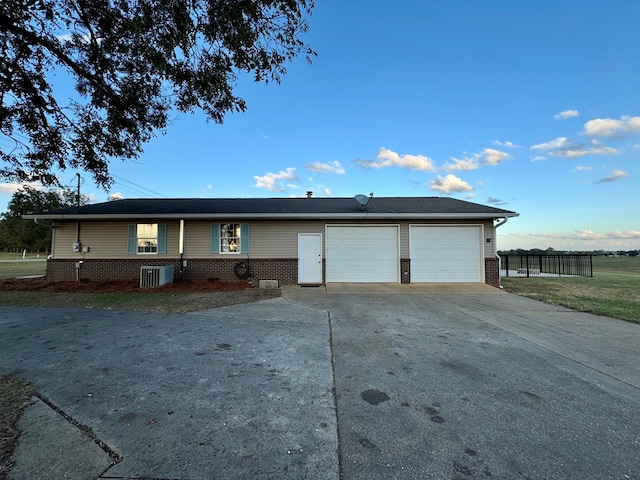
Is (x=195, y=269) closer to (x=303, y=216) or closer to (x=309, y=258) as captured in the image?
(x=309, y=258)

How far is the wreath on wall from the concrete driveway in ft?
19.3

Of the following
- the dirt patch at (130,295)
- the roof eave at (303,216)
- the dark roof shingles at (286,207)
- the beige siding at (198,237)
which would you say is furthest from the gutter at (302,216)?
the dirt patch at (130,295)

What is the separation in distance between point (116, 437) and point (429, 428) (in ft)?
8.08

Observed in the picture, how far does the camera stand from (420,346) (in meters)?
4.66

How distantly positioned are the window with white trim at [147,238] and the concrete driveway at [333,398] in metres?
6.58

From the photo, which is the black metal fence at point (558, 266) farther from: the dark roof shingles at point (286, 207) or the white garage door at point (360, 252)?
the white garage door at point (360, 252)

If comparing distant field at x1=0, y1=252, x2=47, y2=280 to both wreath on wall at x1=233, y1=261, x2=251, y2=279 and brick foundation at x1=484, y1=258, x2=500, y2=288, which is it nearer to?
wreath on wall at x1=233, y1=261, x2=251, y2=279

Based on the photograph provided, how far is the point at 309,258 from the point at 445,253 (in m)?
5.29

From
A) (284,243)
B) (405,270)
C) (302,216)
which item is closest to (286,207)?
(302,216)

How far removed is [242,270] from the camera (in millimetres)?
11969

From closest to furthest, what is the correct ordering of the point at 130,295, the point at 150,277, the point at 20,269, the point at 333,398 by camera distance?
the point at 333,398
the point at 130,295
the point at 150,277
the point at 20,269

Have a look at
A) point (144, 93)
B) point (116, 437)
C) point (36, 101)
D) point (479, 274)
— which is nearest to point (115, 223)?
point (36, 101)

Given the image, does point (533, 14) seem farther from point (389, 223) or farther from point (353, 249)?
point (353, 249)

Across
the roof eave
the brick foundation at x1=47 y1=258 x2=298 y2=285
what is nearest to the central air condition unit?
the brick foundation at x1=47 y1=258 x2=298 y2=285
